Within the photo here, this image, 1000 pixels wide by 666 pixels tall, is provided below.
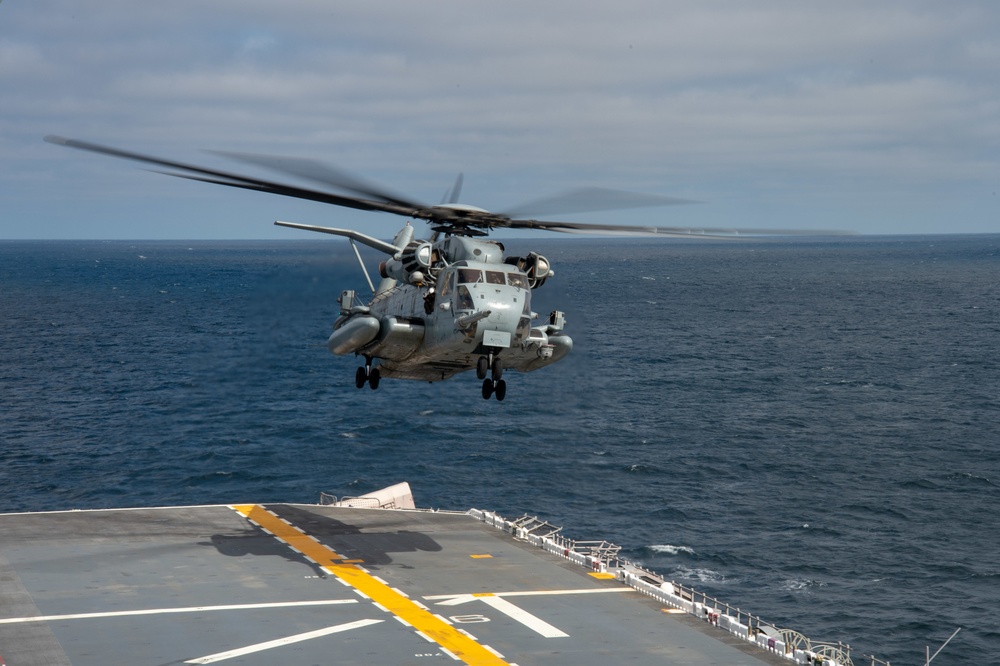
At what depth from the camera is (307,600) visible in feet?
140

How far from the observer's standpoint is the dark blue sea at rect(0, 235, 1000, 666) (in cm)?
5775

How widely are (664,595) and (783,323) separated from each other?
136m

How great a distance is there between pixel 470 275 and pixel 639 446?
196 feet

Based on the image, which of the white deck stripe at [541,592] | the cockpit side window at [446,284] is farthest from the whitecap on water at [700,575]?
the cockpit side window at [446,284]

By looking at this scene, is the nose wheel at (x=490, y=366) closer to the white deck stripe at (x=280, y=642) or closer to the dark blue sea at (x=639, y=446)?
the dark blue sea at (x=639, y=446)

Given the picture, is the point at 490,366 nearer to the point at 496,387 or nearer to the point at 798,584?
the point at 496,387

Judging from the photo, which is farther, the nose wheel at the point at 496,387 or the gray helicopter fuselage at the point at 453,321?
the nose wheel at the point at 496,387

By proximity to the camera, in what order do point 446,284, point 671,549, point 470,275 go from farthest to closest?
point 671,549
point 446,284
point 470,275

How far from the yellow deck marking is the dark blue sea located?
8996mm

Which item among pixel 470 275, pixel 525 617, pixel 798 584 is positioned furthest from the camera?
pixel 798 584

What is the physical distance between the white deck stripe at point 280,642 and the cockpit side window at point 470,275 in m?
14.3

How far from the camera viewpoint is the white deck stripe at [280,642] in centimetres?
3575

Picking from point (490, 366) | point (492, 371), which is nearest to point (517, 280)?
point (490, 366)

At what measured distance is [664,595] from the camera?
148 ft
